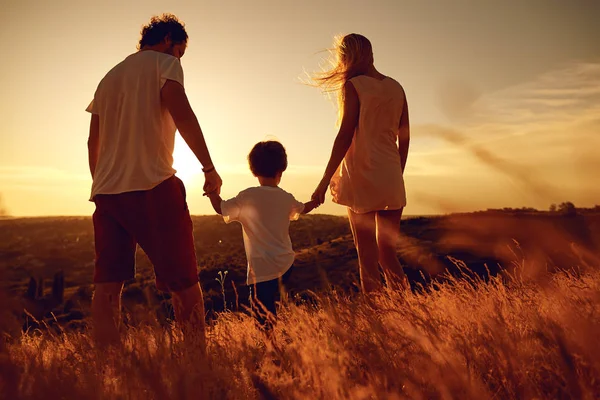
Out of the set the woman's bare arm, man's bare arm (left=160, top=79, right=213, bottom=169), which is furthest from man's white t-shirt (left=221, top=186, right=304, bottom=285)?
man's bare arm (left=160, top=79, right=213, bottom=169)

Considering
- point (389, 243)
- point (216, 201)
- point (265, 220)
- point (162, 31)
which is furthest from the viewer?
point (389, 243)

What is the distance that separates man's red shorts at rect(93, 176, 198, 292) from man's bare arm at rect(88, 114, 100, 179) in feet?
1.18

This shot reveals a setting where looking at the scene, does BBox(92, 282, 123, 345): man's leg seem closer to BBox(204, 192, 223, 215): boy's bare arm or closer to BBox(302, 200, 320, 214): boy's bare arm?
BBox(204, 192, 223, 215): boy's bare arm

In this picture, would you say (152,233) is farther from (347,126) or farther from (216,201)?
(347,126)

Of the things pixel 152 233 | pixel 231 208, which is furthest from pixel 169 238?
pixel 231 208

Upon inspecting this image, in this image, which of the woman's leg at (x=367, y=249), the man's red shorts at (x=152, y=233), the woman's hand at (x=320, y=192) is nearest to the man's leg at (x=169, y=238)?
the man's red shorts at (x=152, y=233)

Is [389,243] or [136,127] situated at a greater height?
[136,127]

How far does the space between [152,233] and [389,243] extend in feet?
6.39

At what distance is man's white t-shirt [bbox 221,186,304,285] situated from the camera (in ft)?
15.1

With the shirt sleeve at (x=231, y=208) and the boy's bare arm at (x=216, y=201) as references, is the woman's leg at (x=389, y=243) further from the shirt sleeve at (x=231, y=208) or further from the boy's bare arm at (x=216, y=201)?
the boy's bare arm at (x=216, y=201)

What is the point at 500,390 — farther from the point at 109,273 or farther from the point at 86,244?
the point at 86,244

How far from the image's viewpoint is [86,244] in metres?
47.0

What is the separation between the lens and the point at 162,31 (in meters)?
4.18

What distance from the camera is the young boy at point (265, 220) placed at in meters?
4.60
